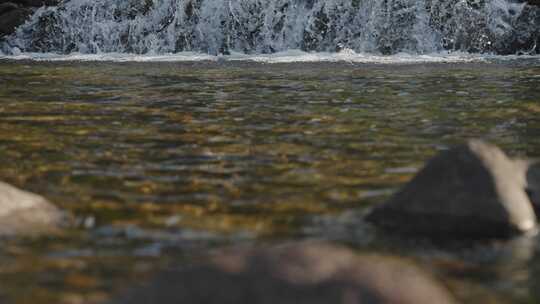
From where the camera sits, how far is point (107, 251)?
187 inches

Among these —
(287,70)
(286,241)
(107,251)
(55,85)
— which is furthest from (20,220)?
(287,70)

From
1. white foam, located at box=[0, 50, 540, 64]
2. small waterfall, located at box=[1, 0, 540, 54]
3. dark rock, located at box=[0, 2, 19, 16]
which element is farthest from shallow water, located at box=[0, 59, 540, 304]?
dark rock, located at box=[0, 2, 19, 16]

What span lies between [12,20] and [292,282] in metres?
26.1

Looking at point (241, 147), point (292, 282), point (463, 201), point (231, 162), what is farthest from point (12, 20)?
point (292, 282)

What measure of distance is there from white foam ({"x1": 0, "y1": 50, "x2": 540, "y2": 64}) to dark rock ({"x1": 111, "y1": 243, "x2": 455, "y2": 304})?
1665 cm

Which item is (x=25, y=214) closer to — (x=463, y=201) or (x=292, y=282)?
(x=292, y=282)

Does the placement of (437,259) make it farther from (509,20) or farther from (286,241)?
(509,20)

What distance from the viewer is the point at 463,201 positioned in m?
5.30

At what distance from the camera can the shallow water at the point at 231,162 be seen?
4.54 metres

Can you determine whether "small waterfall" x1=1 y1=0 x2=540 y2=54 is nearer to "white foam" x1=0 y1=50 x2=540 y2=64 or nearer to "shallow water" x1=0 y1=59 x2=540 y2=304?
"white foam" x1=0 y1=50 x2=540 y2=64

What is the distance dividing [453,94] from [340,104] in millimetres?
2043

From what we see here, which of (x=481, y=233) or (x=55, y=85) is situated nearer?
(x=481, y=233)

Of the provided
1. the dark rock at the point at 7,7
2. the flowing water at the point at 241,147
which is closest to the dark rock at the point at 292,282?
the flowing water at the point at 241,147

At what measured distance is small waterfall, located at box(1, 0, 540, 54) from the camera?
23.6 meters
